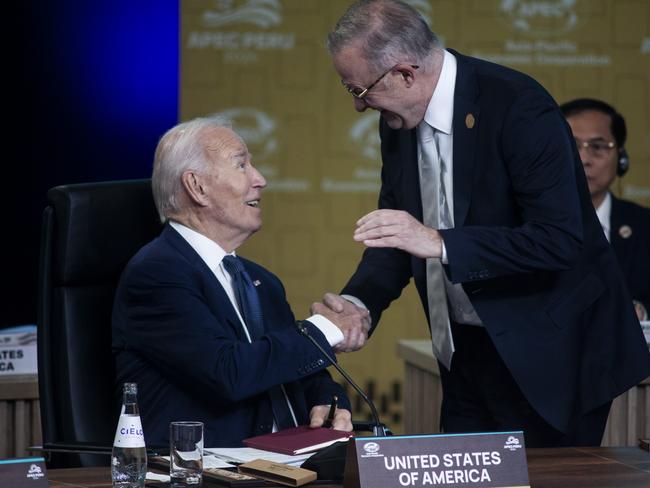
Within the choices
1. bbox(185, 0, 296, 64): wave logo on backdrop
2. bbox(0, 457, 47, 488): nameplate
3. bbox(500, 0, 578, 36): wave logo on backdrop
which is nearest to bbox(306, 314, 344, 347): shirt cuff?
bbox(0, 457, 47, 488): nameplate

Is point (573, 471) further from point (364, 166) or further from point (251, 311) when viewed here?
point (364, 166)

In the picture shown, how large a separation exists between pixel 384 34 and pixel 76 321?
2.69 feet

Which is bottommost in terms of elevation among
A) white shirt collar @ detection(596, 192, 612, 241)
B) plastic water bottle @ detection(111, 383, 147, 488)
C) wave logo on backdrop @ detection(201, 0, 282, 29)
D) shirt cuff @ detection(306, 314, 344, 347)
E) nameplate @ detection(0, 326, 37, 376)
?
nameplate @ detection(0, 326, 37, 376)

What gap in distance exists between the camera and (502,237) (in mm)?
2133

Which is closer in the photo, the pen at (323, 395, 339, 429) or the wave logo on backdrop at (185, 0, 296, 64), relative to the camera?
the pen at (323, 395, 339, 429)

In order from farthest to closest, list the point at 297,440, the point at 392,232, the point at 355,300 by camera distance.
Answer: the point at 355,300 → the point at 392,232 → the point at 297,440

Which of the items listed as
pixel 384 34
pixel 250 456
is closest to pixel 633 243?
pixel 384 34

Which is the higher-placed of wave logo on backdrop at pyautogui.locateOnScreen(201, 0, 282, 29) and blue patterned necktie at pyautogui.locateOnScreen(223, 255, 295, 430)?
wave logo on backdrop at pyautogui.locateOnScreen(201, 0, 282, 29)

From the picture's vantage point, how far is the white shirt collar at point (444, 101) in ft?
7.45

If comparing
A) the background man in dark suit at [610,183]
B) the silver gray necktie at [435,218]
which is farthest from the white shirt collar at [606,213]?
the silver gray necktie at [435,218]

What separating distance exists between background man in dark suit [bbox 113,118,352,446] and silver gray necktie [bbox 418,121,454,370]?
0.26 metres

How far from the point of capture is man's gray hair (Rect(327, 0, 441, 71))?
2.18 metres

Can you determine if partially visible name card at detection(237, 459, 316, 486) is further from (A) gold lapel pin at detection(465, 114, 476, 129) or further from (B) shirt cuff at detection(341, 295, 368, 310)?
(A) gold lapel pin at detection(465, 114, 476, 129)

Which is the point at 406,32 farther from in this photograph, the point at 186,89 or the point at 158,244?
the point at 186,89
